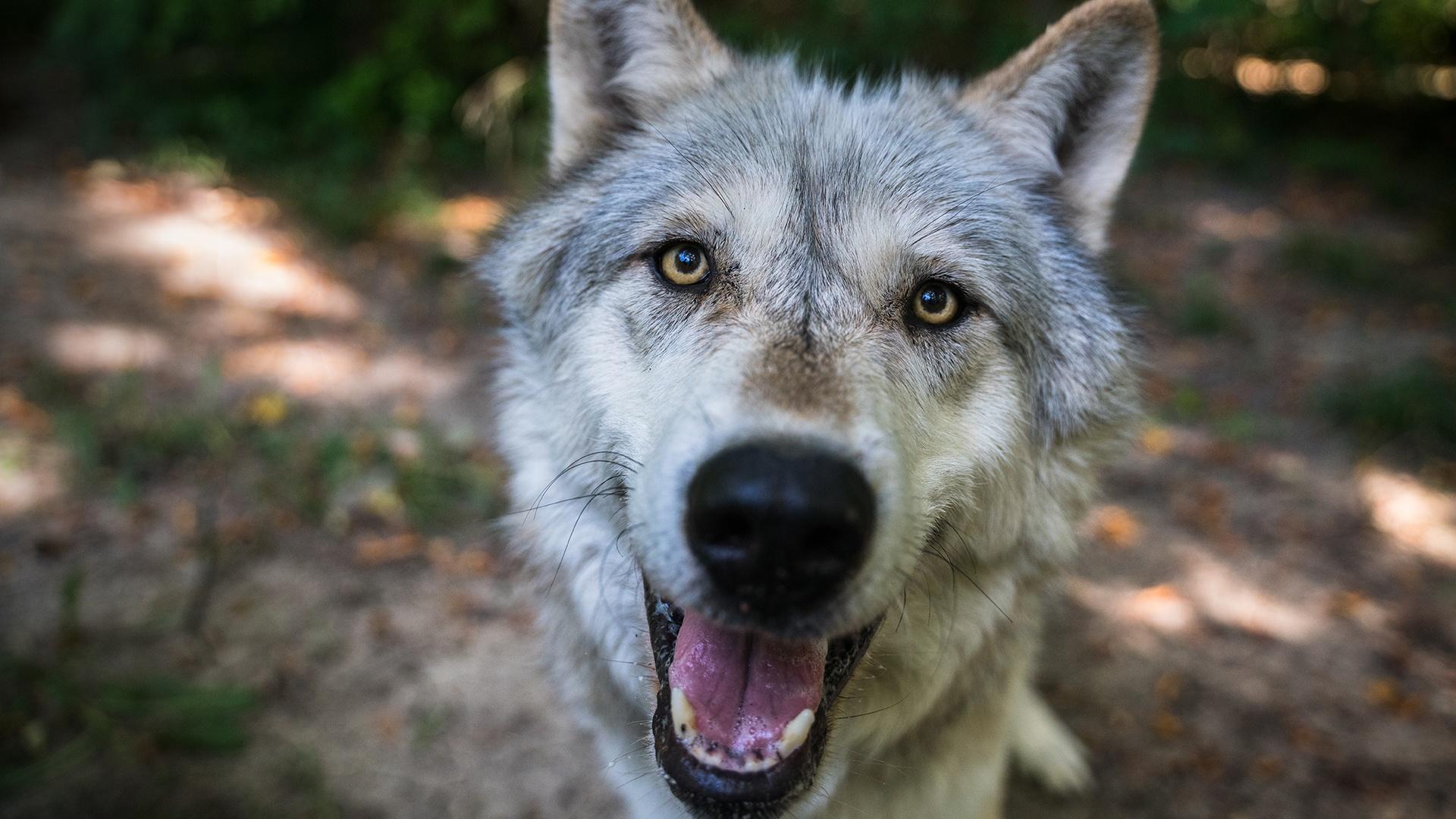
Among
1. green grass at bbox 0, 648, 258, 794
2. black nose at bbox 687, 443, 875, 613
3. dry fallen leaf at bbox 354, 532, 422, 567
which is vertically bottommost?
dry fallen leaf at bbox 354, 532, 422, 567

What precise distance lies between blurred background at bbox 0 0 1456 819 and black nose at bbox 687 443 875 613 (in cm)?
148

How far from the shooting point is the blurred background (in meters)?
3.23

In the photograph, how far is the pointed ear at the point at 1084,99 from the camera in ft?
7.39

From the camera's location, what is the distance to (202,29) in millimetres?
7133

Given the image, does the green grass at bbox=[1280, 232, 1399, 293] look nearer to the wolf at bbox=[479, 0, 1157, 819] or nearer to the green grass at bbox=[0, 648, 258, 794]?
the wolf at bbox=[479, 0, 1157, 819]

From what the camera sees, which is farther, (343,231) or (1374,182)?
(1374,182)

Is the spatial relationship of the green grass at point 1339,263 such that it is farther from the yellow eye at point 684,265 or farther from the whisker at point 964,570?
the yellow eye at point 684,265

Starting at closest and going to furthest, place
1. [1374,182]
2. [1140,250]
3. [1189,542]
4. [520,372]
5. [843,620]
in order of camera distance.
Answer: [843,620] → [520,372] → [1189,542] → [1140,250] → [1374,182]

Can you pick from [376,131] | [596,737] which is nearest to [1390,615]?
[596,737]

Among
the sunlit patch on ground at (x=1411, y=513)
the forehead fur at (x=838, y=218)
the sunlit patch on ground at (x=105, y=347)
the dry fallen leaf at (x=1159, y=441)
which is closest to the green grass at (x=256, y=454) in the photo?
the sunlit patch on ground at (x=105, y=347)

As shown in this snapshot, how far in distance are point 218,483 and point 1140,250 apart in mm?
7539

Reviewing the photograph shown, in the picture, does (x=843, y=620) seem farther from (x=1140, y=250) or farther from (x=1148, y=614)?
(x=1140, y=250)

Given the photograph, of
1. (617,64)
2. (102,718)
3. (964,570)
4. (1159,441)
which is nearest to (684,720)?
(964,570)

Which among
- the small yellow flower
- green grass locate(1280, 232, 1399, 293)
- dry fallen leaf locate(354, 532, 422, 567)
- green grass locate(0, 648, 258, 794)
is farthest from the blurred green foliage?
green grass locate(0, 648, 258, 794)
